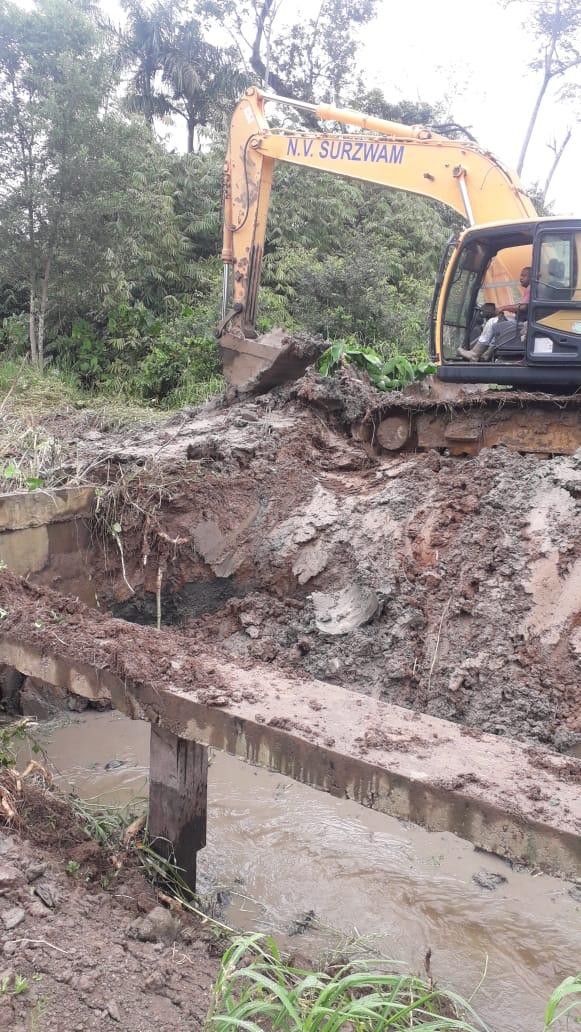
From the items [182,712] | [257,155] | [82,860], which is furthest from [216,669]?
[257,155]

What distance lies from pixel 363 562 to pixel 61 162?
34.3 ft

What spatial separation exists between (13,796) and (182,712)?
75cm

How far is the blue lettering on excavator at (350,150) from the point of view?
285 inches

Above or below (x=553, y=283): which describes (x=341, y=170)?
→ above

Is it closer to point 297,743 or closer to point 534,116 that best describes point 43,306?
point 297,743

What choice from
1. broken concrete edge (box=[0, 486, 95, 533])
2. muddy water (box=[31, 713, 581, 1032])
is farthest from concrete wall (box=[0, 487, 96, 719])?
muddy water (box=[31, 713, 581, 1032])

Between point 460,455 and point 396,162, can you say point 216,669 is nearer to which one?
point 460,455

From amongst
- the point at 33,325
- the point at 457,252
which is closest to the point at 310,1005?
the point at 457,252

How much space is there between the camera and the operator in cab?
6.48 metres

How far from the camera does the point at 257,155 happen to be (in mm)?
7828

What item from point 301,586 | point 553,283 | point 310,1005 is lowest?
point 310,1005

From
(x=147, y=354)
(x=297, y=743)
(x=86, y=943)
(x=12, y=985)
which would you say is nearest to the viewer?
(x=12, y=985)

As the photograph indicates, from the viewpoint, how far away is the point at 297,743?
101 inches

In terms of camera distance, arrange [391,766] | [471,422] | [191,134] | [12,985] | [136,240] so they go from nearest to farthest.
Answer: [12,985] < [391,766] < [471,422] < [136,240] < [191,134]
